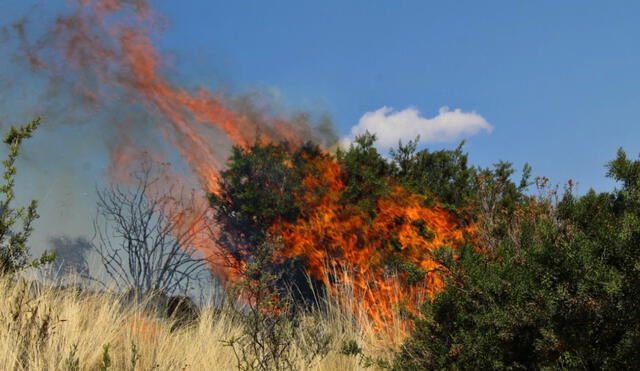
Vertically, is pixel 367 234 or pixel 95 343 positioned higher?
pixel 367 234

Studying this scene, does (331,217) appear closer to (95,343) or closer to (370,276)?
(370,276)

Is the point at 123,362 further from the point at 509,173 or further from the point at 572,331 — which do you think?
the point at 509,173

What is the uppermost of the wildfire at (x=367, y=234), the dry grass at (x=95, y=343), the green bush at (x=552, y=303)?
the wildfire at (x=367, y=234)

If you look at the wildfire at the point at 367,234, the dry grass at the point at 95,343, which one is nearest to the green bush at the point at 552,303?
the dry grass at the point at 95,343

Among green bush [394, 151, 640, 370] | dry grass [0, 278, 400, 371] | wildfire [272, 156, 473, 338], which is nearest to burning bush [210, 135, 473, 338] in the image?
wildfire [272, 156, 473, 338]

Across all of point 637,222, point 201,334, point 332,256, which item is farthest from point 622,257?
point 332,256

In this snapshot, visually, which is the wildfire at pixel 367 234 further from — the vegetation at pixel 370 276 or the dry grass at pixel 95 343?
the dry grass at pixel 95 343

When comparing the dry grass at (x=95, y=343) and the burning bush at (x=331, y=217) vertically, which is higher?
the burning bush at (x=331, y=217)

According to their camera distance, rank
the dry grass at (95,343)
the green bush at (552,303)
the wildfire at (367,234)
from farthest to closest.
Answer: the wildfire at (367,234) → the dry grass at (95,343) → the green bush at (552,303)

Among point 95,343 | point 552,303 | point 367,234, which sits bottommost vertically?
point 95,343

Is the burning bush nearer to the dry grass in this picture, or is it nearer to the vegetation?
the vegetation

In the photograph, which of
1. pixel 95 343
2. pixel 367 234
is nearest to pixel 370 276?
pixel 367 234

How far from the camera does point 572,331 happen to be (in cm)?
292

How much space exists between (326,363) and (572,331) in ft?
8.84
